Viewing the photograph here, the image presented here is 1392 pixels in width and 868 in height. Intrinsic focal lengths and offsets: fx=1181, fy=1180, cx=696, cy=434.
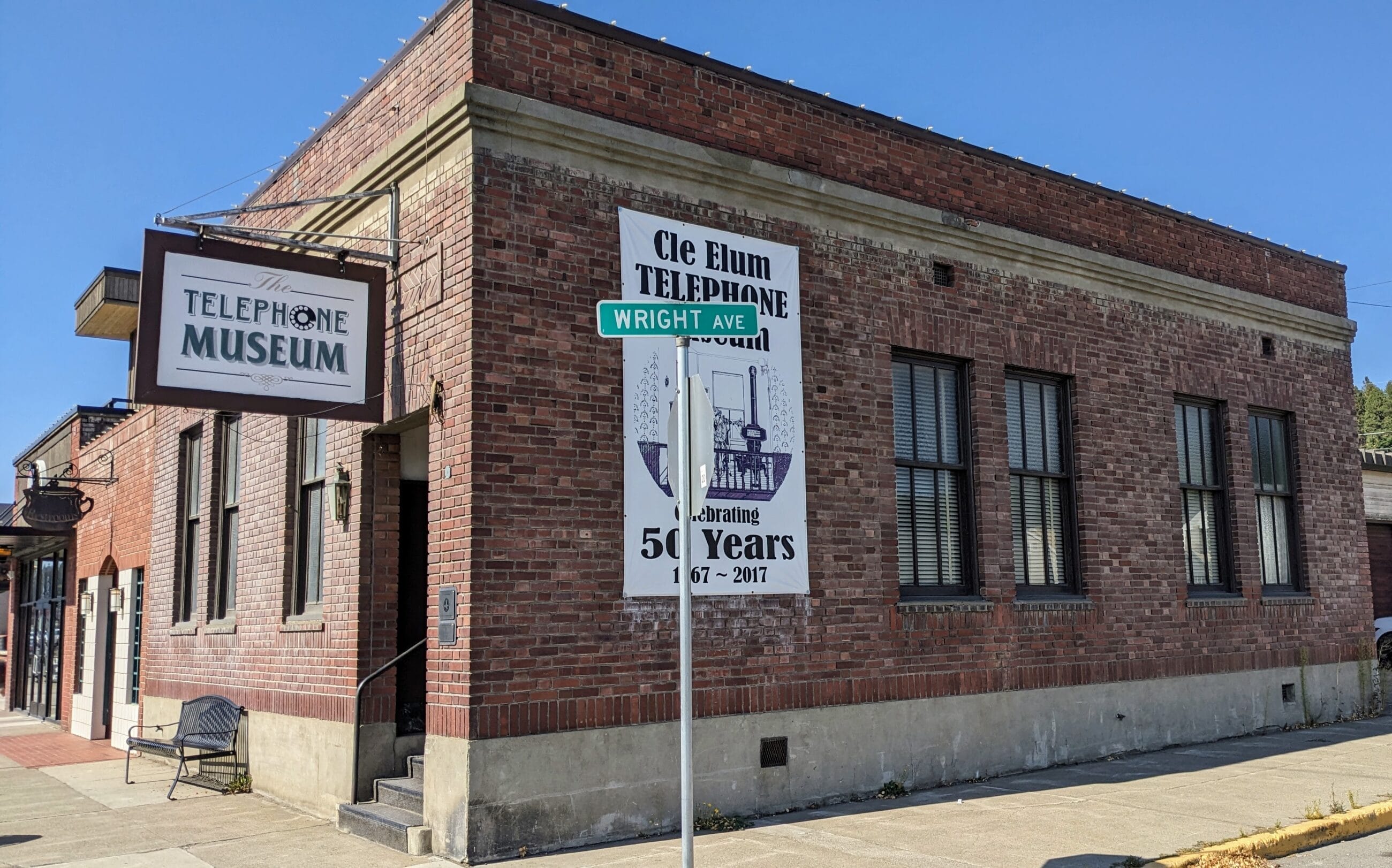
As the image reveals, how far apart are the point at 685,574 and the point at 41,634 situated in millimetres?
21602

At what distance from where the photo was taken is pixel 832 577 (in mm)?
10023

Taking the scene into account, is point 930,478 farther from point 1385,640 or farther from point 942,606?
point 1385,640

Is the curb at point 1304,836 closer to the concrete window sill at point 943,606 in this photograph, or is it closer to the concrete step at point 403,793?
the concrete window sill at point 943,606

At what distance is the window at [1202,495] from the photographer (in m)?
13.5

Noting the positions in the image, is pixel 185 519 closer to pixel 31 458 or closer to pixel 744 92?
pixel 744 92

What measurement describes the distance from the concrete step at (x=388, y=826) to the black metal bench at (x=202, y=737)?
2.67m

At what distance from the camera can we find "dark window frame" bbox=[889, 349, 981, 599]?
35.8 feet

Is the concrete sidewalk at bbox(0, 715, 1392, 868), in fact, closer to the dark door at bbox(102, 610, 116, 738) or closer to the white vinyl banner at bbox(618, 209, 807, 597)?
the white vinyl banner at bbox(618, 209, 807, 597)

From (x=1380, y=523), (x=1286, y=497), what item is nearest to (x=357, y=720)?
(x=1286, y=497)

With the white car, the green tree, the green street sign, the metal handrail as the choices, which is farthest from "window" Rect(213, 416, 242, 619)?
the green tree

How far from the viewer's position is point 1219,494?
13.9 meters

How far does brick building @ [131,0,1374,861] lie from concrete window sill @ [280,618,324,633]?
0.05 metres

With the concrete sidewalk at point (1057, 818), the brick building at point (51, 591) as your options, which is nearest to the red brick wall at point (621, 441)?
the concrete sidewalk at point (1057, 818)

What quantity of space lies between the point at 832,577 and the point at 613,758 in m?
2.58
